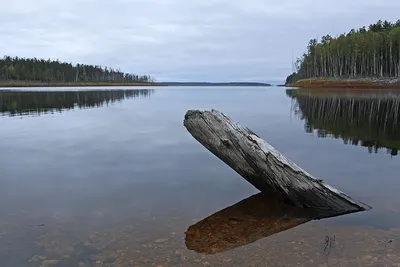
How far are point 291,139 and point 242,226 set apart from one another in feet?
35.9

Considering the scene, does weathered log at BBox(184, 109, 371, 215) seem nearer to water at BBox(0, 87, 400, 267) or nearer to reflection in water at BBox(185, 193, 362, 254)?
reflection in water at BBox(185, 193, 362, 254)

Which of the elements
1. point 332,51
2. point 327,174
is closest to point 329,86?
point 332,51

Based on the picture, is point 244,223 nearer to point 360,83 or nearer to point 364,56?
point 360,83

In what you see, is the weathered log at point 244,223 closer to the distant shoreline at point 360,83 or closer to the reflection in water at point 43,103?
the reflection in water at point 43,103

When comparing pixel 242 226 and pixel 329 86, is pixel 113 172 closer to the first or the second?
pixel 242 226

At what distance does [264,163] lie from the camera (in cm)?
794

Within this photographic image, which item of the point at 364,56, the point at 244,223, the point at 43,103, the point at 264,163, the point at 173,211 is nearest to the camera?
the point at 244,223

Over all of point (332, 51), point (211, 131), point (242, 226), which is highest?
point (332, 51)

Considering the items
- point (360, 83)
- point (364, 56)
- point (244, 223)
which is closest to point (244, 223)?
point (244, 223)

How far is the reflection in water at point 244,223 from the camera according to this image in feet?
22.0

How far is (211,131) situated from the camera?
826 centimetres

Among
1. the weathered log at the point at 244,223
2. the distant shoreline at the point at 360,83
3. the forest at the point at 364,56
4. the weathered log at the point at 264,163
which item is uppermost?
the forest at the point at 364,56

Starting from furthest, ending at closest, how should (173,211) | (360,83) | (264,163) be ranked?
(360,83)
(173,211)
(264,163)

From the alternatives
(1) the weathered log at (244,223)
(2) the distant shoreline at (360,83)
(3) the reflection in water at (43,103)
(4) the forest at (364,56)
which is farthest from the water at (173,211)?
(4) the forest at (364,56)
